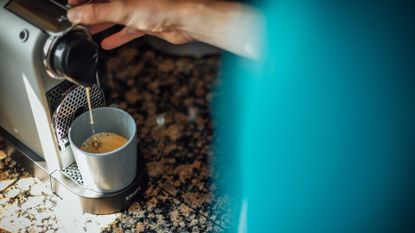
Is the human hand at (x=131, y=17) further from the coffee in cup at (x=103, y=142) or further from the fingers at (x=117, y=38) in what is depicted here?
the coffee in cup at (x=103, y=142)

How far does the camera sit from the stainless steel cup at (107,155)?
67cm

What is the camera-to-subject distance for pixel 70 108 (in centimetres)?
70

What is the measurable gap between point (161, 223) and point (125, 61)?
1.20ft

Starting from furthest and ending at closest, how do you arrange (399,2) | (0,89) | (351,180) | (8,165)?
(8,165), (0,89), (351,180), (399,2)

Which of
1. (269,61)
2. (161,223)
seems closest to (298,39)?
(269,61)

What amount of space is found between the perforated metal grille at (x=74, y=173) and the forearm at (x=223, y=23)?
0.83ft

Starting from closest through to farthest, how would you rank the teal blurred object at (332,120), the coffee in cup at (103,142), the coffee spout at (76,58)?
the teal blurred object at (332,120)
the coffee spout at (76,58)
the coffee in cup at (103,142)

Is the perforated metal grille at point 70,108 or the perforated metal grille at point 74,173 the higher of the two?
the perforated metal grille at point 70,108

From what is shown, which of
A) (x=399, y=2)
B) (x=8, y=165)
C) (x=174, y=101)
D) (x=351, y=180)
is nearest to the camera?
(x=399, y=2)

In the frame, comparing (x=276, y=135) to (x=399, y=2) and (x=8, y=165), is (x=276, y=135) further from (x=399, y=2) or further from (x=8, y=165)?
(x=8, y=165)

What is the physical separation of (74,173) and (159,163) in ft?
0.50

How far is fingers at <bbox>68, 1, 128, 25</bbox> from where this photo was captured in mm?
604

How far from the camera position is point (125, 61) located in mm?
1003

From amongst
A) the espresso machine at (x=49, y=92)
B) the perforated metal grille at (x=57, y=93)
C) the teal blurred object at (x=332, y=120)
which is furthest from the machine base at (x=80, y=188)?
the teal blurred object at (x=332, y=120)
